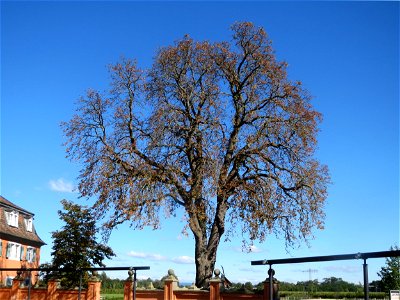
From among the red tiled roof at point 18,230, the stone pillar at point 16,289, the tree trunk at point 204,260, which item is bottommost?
the stone pillar at point 16,289

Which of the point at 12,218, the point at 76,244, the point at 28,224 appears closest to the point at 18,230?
the point at 12,218

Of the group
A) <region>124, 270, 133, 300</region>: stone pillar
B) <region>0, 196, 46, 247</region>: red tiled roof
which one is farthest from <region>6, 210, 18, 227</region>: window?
<region>124, 270, 133, 300</region>: stone pillar

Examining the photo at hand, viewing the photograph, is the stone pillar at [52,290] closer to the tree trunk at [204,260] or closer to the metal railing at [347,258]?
the tree trunk at [204,260]

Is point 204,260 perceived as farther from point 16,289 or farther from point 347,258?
point 347,258

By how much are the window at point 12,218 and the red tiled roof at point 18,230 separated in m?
0.37

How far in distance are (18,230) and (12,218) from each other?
1.42m

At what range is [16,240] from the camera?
4416 cm

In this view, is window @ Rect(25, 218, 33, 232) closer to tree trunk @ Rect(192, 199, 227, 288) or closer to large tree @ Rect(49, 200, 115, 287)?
large tree @ Rect(49, 200, 115, 287)

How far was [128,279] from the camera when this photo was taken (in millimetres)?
25047

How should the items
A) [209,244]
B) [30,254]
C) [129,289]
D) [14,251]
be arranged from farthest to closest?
[30,254]
[14,251]
[209,244]
[129,289]

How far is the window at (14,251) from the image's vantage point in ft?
139

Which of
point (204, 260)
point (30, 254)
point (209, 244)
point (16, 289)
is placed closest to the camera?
point (204, 260)

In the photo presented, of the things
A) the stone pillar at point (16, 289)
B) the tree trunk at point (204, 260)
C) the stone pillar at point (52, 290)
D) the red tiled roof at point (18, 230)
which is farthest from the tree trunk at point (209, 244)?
the red tiled roof at point (18, 230)

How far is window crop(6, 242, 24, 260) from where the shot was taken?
42.4 m
